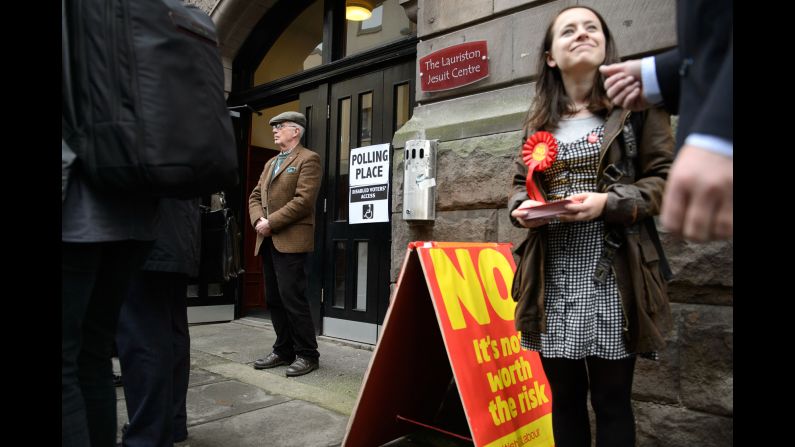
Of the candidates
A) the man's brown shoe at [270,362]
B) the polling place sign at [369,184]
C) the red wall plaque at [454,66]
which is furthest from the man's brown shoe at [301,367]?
the red wall plaque at [454,66]

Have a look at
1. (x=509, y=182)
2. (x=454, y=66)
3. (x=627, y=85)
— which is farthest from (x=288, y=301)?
(x=627, y=85)

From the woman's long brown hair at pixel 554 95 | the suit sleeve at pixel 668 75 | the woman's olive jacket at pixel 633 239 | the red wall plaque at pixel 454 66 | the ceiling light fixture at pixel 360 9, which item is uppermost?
the ceiling light fixture at pixel 360 9

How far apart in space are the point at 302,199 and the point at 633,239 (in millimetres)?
2729

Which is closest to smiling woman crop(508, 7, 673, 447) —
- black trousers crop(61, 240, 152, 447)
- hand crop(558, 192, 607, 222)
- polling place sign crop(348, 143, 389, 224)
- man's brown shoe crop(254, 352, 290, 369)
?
hand crop(558, 192, 607, 222)

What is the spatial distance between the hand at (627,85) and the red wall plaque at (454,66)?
2101 mm

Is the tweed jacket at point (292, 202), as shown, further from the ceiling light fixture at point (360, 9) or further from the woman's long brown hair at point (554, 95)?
the woman's long brown hair at point (554, 95)

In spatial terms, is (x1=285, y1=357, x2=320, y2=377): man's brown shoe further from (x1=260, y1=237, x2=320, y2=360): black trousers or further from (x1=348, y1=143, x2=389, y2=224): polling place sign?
(x1=348, y1=143, x2=389, y2=224): polling place sign

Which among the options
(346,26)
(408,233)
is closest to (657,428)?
(408,233)

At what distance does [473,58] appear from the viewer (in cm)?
338

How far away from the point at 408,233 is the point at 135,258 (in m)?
2.16

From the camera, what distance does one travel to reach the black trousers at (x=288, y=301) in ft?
12.8

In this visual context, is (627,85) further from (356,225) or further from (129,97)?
(356,225)

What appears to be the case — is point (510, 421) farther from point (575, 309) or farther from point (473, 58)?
point (473, 58)

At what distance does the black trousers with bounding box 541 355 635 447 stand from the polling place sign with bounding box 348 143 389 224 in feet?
10.00
